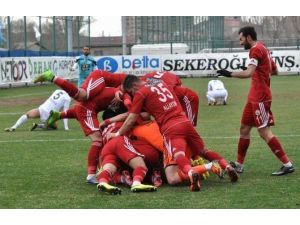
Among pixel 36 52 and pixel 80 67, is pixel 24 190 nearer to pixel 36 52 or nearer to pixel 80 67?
pixel 80 67

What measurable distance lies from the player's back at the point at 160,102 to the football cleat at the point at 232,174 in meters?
0.89

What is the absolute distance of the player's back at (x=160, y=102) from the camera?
7.99 metres

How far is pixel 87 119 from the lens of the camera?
28.7 ft

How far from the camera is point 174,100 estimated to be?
8094 millimetres

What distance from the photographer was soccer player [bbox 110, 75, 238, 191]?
25.9 feet

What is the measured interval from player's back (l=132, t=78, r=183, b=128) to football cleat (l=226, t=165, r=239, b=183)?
892mm

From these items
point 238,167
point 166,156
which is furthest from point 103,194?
point 238,167

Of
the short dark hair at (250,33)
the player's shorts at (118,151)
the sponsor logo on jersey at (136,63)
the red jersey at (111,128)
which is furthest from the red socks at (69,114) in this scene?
the sponsor logo on jersey at (136,63)

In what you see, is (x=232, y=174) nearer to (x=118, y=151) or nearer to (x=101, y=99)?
(x=118, y=151)

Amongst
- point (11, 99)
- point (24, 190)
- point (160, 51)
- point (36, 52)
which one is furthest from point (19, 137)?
point (160, 51)

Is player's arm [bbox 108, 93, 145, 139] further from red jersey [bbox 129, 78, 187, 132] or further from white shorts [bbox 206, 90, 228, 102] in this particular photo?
→ white shorts [bbox 206, 90, 228, 102]

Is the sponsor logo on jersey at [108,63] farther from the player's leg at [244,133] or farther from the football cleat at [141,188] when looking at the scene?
the football cleat at [141,188]

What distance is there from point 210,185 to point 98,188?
143 centimetres

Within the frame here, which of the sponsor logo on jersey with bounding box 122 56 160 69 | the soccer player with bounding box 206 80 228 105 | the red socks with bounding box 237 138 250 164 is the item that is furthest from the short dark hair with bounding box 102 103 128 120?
the sponsor logo on jersey with bounding box 122 56 160 69
